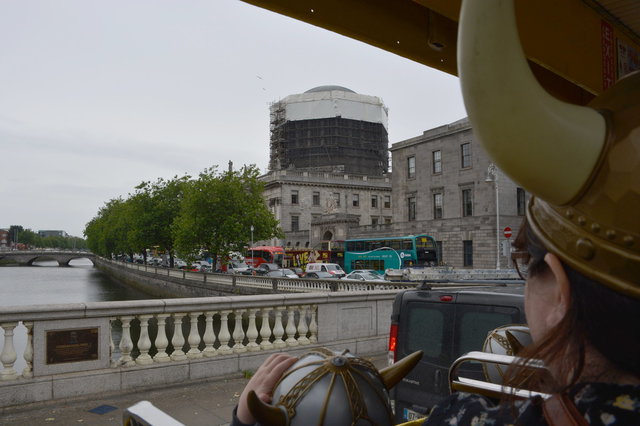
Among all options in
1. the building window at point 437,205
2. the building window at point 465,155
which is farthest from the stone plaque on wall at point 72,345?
the building window at point 437,205

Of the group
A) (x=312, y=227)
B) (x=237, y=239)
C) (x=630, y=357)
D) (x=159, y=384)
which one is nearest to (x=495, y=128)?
(x=630, y=357)

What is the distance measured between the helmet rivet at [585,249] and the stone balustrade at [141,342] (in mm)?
7844

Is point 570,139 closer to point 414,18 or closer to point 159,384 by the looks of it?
point 414,18

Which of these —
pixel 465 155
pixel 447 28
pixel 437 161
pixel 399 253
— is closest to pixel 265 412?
pixel 447 28

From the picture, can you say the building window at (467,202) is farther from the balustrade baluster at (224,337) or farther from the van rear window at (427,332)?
the van rear window at (427,332)

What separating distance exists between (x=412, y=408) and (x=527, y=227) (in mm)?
5219

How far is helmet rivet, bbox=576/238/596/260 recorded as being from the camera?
3.20 feet

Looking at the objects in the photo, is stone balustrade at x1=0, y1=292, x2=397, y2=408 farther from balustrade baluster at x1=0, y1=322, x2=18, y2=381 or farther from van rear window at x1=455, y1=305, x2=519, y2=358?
van rear window at x1=455, y1=305, x2=519, y2=358

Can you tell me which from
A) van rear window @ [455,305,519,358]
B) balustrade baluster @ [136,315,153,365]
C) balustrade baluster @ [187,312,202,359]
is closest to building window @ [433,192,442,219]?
balustrade baluster @ [187,312,202,359]

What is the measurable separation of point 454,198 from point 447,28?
47723mm

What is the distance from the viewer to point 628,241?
93cm

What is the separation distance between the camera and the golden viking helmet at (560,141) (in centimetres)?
93

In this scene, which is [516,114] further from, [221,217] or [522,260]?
[221,217]

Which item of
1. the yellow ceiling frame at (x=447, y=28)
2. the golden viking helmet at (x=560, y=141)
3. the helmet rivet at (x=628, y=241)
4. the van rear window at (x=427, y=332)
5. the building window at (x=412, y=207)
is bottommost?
the van rear window at (x=427, y=332)
